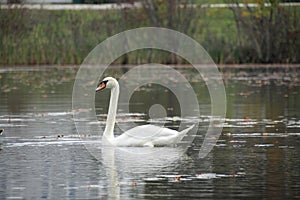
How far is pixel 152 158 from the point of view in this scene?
49.3 ft

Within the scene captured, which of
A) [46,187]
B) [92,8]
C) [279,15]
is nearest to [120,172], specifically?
[46,187]

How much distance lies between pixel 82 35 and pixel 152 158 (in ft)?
125

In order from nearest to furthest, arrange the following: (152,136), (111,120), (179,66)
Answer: (152,136)
(111,120)
(179,66)

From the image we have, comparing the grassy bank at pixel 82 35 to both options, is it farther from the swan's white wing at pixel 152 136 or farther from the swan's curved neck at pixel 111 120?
the swan's white wing at pixel 152 136

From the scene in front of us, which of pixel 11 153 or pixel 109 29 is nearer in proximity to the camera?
pixel 11 153

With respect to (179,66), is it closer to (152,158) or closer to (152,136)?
(152,136)

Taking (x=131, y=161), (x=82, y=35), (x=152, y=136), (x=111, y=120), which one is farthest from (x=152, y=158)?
(x=82, y=35)

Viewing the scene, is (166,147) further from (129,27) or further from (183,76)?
(129,27)

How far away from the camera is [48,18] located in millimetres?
56906

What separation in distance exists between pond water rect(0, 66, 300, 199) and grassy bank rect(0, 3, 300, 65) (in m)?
21.9

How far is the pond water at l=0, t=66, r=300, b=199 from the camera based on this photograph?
39.0 feet

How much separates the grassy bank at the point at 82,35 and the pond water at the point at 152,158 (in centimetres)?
2187

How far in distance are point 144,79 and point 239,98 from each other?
1064cm

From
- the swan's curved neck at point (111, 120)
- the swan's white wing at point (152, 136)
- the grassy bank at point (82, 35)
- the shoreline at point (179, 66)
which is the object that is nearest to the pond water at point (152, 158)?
the swan's white wing at point (152, 136)
